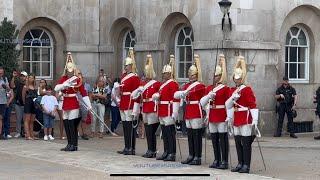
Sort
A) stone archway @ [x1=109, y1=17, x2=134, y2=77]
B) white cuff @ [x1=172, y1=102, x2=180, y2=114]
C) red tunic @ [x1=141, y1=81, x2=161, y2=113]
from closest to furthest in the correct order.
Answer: white cuff @ [x1=172, y1=102, x2=180, y2=114], red tunic @ [x1=141, y1=81, x2=161, y2=113], stone archway @ [x1=109, y1=17, x2=134, y2=77]

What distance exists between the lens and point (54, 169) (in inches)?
524

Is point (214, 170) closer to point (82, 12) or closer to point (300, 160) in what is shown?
point (300, 160)

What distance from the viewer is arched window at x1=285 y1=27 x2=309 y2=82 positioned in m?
22.5

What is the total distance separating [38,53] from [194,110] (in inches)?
475

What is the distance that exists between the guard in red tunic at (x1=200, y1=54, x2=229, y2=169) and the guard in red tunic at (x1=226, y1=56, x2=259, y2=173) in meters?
0.34

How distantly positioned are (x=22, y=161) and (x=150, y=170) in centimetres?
289

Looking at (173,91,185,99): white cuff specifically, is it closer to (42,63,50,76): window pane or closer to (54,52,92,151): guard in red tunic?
(54,52,92,151): guard in red tunic

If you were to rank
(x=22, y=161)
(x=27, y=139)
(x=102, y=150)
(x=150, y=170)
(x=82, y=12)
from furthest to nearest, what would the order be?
1. (x=82, y=12)
2. (x=27, y=139)
3. (x=102, y=150)
4. (x=22, y=161)
5. (x=150, y=170)

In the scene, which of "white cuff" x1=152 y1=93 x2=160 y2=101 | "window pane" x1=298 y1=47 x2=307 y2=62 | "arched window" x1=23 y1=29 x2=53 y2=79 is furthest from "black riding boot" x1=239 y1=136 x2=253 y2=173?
"arched window" x1=23 y1=29 x2=53 y2=79

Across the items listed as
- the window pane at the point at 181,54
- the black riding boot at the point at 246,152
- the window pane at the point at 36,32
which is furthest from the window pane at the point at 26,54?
the black riding boot at the point at 246,152

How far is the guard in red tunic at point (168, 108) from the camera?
1490 centimetres

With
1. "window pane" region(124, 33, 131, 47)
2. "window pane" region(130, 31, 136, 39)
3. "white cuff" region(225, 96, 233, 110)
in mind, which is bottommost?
"white cuff" region(225, 96, 233, 110)

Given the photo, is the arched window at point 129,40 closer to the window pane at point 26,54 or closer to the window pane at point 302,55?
the window pane at point 26,54

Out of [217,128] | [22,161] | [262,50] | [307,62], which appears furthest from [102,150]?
[307,62]
